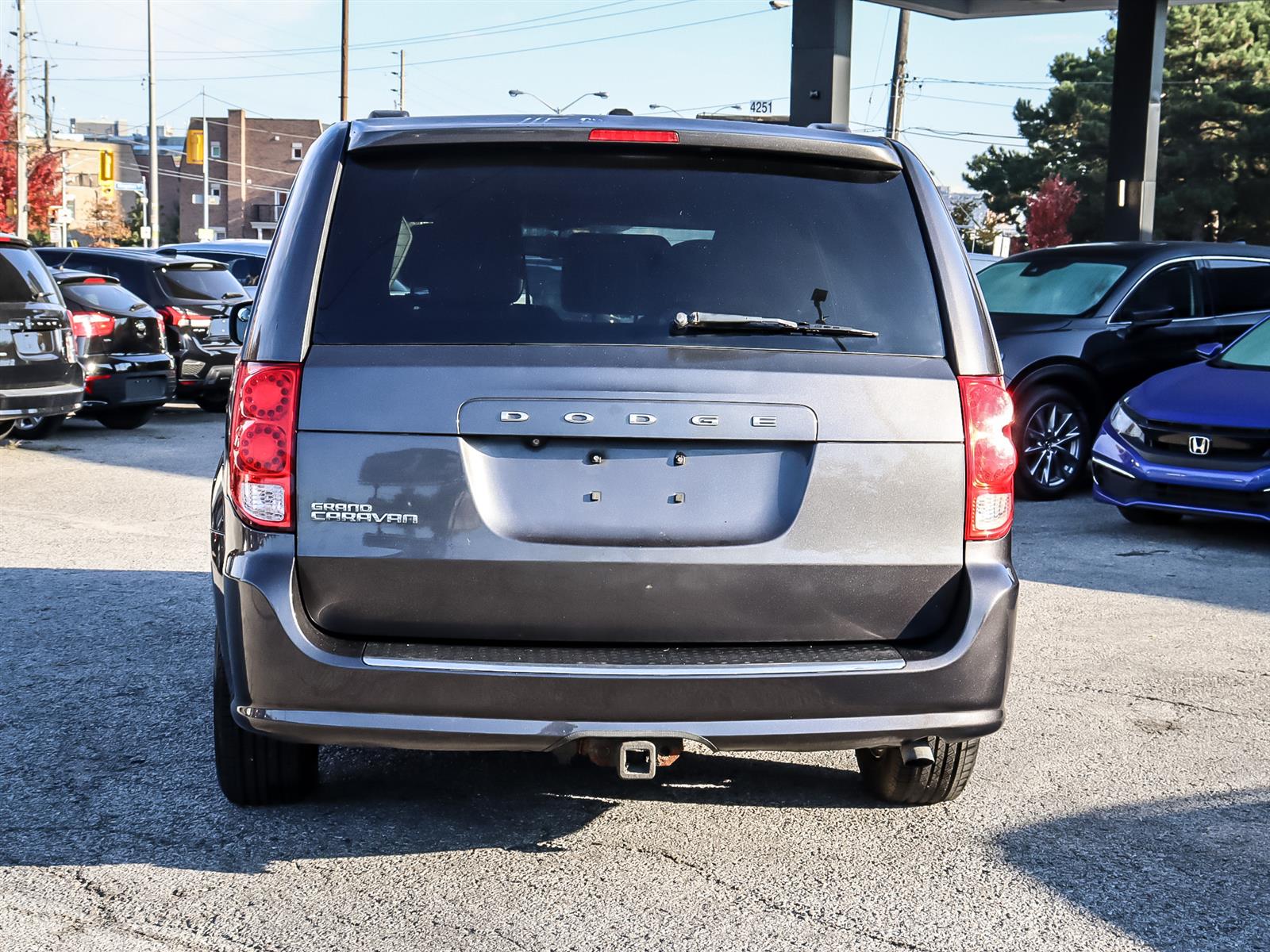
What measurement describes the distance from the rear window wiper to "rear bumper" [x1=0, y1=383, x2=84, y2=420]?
9275 mm

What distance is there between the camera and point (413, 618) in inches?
136

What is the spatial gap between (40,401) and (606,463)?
945 cm

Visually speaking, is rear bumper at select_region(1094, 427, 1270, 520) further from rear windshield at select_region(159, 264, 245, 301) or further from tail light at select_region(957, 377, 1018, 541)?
rear windshield at select_region(159, 264, 245, 301)

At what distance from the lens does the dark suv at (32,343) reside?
11.5m

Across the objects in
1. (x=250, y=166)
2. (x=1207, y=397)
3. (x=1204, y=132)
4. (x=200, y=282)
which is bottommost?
(x=1207, y=397)

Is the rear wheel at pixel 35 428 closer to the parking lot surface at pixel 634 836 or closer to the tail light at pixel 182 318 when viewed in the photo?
the tail light at pixel 182 318

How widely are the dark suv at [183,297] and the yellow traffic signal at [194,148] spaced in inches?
1218

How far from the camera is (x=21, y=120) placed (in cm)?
3894

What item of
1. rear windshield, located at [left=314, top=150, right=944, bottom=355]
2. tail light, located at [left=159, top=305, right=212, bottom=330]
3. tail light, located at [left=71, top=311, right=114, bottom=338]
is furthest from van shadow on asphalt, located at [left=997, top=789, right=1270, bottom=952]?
tail light, located at [left=159, top=305, right=212, bottom=330]

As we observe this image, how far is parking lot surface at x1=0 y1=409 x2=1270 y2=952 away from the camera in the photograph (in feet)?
11.5

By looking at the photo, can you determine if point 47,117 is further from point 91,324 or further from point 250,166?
point 91,324

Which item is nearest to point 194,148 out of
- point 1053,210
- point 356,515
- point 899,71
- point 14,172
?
point 14,172

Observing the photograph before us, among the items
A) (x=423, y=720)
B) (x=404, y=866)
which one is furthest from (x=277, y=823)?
(x=423, y=720)

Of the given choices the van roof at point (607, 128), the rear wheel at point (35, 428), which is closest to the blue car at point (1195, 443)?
the van roof at point (607, 128)
